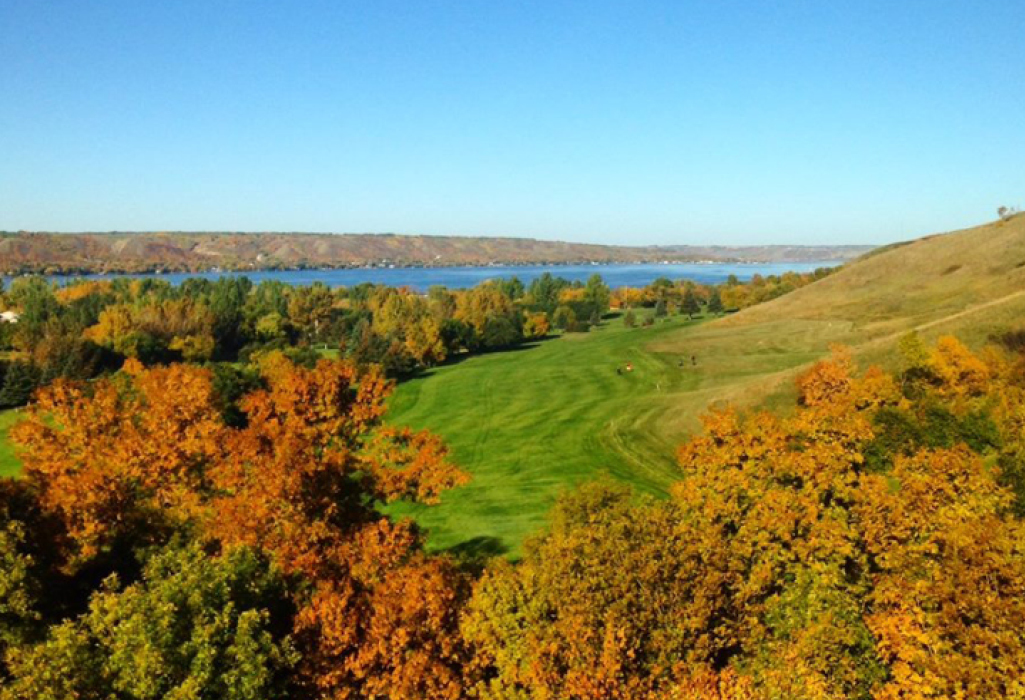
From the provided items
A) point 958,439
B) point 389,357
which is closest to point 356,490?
point 958,439

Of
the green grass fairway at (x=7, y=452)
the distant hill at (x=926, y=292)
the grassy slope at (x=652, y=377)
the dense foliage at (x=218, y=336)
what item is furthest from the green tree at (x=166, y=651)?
the dense foliage at (x=218, y=336)

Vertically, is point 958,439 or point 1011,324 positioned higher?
point 1011,324

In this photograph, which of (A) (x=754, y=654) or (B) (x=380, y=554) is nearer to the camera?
(A) (x=754, y=654)

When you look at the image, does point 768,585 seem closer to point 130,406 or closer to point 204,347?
point 130,406

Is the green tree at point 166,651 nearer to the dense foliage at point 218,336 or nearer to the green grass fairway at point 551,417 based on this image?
the green grass fairway at point 551,417

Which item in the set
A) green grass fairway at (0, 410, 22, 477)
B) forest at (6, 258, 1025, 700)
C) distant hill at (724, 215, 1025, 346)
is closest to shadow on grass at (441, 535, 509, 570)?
forest at (6, 258, 1025, 700)

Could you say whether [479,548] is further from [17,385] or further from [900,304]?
[900,304]

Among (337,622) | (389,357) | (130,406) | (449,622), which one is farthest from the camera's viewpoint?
(389,357)
